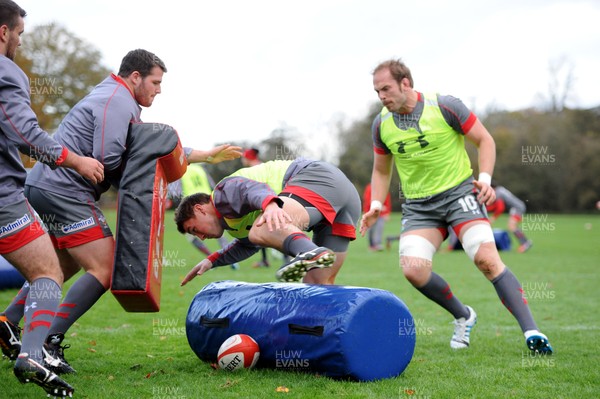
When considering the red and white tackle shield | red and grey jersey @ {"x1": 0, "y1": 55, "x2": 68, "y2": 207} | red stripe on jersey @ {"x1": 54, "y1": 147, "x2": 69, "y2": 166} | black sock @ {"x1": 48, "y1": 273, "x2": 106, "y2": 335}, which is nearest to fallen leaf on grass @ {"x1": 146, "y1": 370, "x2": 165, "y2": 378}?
the red and white tackle shield

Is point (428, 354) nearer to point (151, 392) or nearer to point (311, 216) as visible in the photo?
point (311, 216)

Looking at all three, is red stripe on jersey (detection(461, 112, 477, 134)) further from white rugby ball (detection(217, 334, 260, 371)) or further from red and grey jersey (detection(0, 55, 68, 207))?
red and grey jersey (detection(0, 55, 68, 207))

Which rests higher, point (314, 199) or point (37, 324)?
point (314, 199)

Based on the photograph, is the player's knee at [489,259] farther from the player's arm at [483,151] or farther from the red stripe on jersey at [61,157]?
the red stripe on jersey at [61,157]

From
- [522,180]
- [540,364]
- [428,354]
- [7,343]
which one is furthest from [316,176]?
[522,180]

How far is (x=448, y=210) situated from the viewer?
5750 mm

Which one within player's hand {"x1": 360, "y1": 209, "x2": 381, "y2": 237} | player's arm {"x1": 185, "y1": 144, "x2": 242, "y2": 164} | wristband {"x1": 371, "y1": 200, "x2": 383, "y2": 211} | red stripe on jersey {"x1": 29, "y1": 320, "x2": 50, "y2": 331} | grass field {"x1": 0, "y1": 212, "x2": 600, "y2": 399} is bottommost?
grass field {"x1": 0, "y1": 212, "x2": 600, "y2": 399}

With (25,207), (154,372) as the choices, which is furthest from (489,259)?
(25,207)

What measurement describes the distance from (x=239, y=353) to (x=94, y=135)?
1849 mm

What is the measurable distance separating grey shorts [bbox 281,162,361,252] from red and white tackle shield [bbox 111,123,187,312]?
997 mm

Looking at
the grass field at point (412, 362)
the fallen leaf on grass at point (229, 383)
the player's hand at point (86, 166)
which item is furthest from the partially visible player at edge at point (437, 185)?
the player's hand at point (86, 166)

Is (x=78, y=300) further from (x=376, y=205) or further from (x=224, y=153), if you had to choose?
(x=376, y=205)

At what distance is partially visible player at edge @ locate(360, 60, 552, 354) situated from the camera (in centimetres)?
559

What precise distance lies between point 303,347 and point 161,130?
1.83 metres
